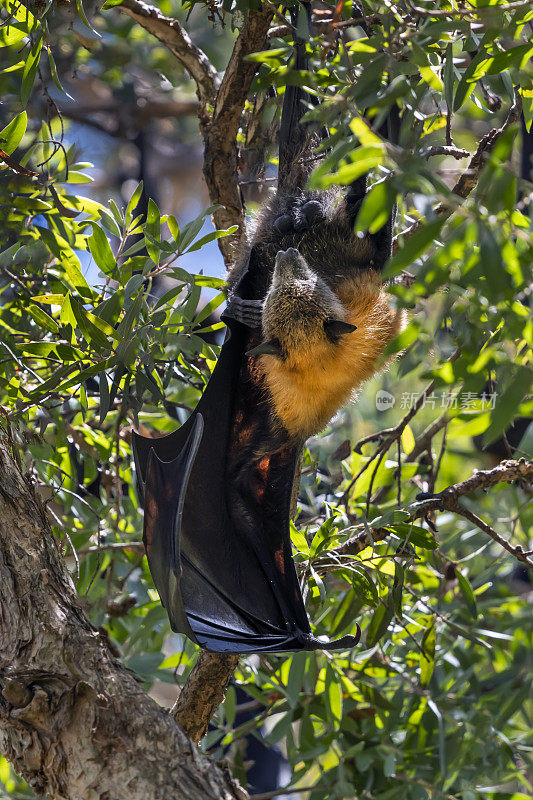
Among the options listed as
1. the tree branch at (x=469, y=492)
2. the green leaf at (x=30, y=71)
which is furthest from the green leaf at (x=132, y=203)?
the tree branch at (x=469, y=492)

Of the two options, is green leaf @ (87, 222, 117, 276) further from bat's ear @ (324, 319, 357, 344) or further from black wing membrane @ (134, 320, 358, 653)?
bat's ear @ (324, 319, 357, 344)

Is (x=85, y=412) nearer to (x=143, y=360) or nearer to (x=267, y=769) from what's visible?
(x=143, y=360)

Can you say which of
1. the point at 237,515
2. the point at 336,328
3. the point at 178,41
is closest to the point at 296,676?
the point at 237,515

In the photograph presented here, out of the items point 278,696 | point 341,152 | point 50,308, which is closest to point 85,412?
point 50,308

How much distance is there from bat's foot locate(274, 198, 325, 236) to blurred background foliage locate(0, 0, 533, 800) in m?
0.12

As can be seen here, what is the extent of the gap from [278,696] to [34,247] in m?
1.35

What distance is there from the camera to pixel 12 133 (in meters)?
1.68

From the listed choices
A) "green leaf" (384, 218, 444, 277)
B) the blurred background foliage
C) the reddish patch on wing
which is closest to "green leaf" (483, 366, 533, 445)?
the blurred background foliage

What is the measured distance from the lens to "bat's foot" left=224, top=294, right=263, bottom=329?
1.76 metres

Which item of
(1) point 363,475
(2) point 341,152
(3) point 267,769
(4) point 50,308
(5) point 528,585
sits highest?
(2) point 341,152

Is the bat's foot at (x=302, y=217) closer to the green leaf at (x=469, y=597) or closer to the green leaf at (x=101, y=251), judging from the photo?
the green leaf at (x=101, y=251)

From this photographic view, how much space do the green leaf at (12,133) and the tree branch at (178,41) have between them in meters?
0.53

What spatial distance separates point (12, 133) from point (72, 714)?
46.2 inches

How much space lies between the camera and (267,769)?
3217mm
